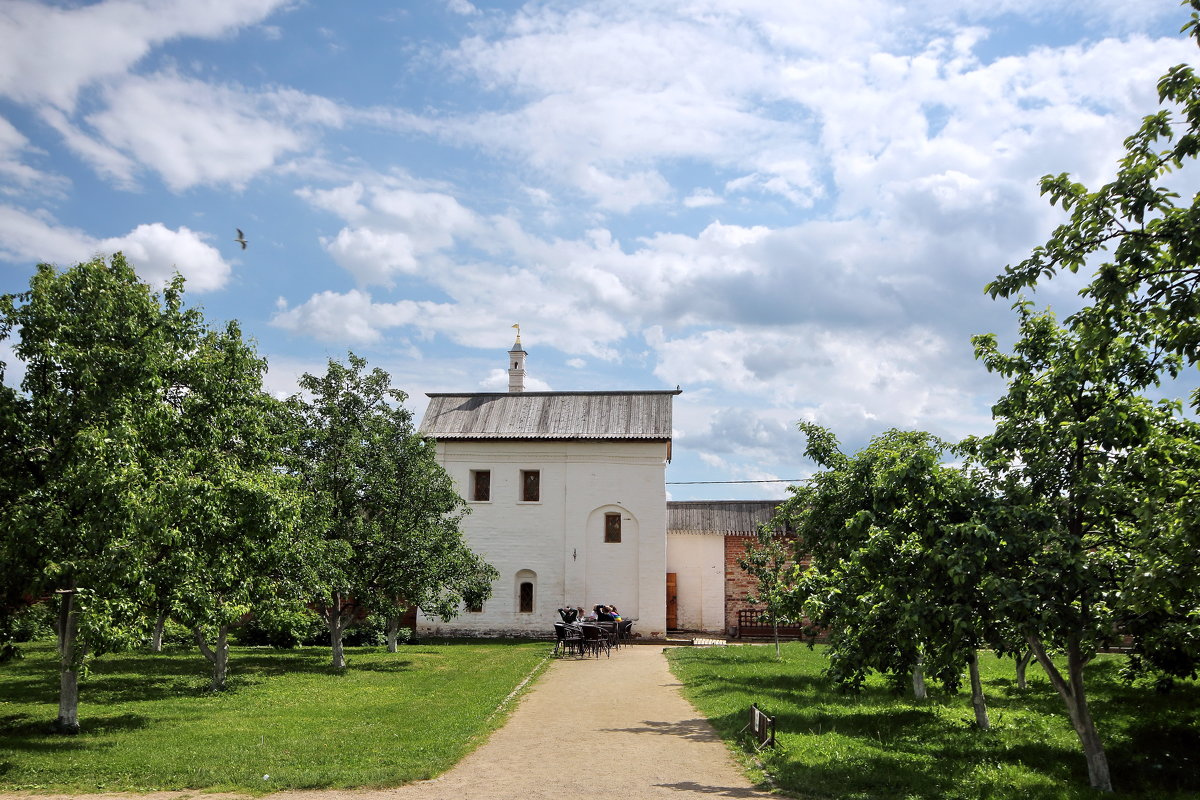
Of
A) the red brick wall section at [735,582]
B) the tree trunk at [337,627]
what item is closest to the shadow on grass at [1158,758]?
the tree trunk at [337,627]

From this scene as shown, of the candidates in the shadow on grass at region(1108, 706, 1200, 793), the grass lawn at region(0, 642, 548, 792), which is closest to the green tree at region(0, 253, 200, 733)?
the grass lawn at region(0, 642, 548, 792)

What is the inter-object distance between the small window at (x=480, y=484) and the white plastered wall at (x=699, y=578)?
728 centimetres

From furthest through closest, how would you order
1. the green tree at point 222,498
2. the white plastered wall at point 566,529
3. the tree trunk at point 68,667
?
the white plastered wall at point 566,529, the green tree at point 222,498, the tree trunk at point 68,667

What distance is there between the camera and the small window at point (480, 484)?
31.4m

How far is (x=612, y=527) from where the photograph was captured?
1209 inches

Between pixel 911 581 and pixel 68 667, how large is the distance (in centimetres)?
1077

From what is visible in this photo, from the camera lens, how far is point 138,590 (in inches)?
430

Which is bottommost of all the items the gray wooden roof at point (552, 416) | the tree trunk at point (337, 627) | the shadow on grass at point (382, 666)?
the shadow on grass at point (382, 666)

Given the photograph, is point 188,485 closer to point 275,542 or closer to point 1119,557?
point 275,542

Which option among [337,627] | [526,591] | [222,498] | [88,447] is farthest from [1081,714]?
[526,591]

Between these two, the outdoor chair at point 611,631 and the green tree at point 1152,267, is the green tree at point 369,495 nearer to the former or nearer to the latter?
the outdoor chair at point 611,631

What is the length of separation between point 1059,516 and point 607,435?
22305mm

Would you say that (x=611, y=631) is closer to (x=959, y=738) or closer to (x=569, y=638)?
(x=569, y=638)

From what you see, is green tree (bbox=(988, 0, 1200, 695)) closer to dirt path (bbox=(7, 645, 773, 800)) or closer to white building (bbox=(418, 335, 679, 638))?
dirt path (bbox=(7, 645, 773, 800))
